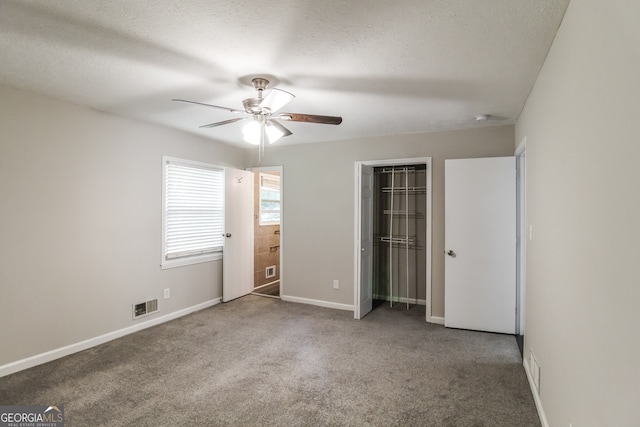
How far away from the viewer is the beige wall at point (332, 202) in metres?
4.18

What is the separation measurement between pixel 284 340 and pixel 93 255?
2156 millimetres

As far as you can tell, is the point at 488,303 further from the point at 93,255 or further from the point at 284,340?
the point at 93,255

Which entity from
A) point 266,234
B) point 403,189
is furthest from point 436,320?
point 266,234

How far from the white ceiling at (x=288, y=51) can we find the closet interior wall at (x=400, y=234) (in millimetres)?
1863

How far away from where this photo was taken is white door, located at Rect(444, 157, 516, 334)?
370 cm

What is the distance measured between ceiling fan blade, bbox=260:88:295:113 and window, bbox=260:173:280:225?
3600 mm

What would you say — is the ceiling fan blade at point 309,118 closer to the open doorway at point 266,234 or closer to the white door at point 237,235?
the white door at point 237,235

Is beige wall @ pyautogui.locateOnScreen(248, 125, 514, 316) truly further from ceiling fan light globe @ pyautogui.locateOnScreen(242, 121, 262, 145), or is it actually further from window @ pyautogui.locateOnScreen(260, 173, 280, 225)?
ceiling fan light globe @ pyautogui.locateOnScreen(242, 121, 262, 145)

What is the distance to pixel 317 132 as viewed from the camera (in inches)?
171

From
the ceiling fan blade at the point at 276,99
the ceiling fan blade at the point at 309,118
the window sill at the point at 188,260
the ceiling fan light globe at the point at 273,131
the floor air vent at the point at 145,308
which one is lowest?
the floor air vent at the point at 145,308

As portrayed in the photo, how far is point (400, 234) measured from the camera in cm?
523

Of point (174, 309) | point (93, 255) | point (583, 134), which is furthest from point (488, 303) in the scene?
point (93, 255)

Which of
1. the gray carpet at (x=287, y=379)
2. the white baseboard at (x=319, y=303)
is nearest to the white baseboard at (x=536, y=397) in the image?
the gray carpet at (x=287, y=379)

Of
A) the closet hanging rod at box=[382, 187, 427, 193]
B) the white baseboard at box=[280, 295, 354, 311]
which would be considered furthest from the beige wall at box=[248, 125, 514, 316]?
the closet hanging rod at box=[382, 187, 427, 193]
